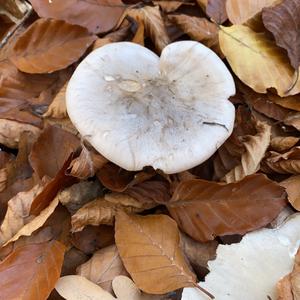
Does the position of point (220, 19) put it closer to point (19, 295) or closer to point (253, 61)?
point (253, 61)

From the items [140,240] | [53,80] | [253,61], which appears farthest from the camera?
[53,80]

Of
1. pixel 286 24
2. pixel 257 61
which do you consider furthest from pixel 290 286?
pixel 286 24

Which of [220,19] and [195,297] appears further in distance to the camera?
[220,19]

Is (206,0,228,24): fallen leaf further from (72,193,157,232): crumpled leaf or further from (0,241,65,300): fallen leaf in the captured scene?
(0,241,65,300): fallen leaf

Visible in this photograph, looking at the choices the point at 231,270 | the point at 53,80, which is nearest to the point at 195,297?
the point at 231,270

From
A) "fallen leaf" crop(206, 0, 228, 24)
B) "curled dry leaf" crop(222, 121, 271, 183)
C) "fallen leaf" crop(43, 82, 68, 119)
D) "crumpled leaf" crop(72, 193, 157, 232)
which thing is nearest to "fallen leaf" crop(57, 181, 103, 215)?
"crumpled leaf" crop(72, 193, 157, 232)
